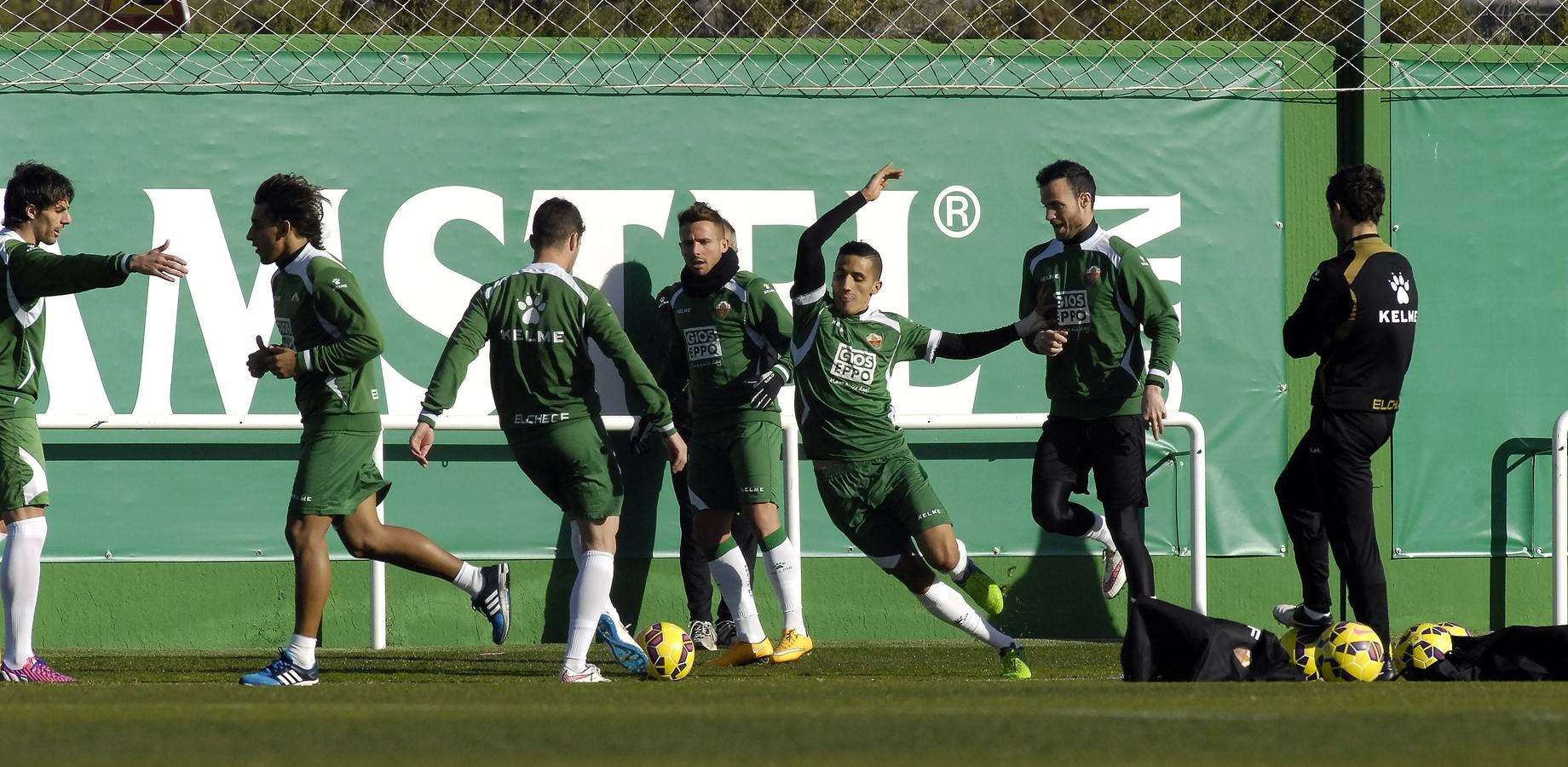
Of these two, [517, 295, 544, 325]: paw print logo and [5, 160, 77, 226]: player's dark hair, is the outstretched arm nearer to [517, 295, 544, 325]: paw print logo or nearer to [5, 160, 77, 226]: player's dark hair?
[517, 295, 544, 325]: paw print logo

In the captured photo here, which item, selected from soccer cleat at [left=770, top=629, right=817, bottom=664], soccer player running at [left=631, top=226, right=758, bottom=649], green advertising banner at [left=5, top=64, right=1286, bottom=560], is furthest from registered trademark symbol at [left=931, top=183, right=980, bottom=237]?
soccer cleat at [left=770, top=629, right=817, bottom=664]

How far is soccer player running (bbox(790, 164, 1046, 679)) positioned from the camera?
20.2ft

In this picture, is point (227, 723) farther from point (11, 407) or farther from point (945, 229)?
point (945, 229)

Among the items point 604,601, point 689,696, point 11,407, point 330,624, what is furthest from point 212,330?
point 689,696

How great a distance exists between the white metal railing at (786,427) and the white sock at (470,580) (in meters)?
1.13

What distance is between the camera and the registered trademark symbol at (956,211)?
800 cm

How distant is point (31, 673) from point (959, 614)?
323 cm

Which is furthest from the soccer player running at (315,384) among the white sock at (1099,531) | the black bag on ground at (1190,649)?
the white sock at (1099,531)

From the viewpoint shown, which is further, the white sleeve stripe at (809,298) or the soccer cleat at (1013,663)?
the white sleeve stripe at (809,298)

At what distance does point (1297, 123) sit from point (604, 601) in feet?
14.5

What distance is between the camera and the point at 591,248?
25.5 ft

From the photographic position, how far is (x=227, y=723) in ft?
11.3

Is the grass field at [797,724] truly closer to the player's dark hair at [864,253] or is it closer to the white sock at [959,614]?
the white sock at [959,614]

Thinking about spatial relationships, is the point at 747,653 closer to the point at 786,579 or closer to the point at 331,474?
the point at 786,579
